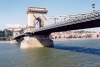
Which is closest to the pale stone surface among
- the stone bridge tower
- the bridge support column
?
the bridge support column

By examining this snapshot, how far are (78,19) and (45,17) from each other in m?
33.8

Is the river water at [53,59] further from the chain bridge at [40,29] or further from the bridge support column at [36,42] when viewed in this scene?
the bridge support column at [36,42]

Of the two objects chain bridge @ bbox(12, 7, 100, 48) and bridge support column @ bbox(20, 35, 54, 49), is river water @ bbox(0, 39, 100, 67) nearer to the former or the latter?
chain bridge @ bbox(12, 7, 100, 48)

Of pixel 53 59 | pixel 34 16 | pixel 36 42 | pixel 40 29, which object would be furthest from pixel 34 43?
pixel 53 59

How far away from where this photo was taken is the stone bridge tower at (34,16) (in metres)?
59.9

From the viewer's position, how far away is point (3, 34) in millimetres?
151875

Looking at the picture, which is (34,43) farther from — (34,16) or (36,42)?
(34,16)

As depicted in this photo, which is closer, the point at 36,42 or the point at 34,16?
the point at 36,42

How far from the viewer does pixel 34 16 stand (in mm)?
60969

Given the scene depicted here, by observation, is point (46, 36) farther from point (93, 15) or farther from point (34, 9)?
point (93, 15)

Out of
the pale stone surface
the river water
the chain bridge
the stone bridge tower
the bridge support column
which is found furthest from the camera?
the stone bridge tower

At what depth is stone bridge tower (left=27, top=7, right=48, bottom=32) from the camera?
197 ft

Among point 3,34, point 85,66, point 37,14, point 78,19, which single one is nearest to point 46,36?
point 37,14

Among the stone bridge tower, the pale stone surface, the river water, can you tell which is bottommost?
the river water
